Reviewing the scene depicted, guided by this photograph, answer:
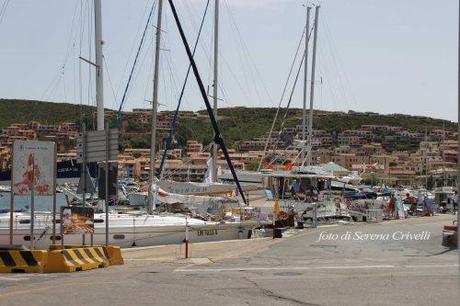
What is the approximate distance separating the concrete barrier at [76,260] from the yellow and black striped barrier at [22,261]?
169mm

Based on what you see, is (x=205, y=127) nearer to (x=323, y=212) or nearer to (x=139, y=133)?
(x=139, y=133)

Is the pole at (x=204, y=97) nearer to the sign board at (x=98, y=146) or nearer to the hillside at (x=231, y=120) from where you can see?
the sign board at (x=98, y=146)

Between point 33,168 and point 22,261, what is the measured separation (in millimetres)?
2081

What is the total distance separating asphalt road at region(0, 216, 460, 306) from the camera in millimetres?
10836

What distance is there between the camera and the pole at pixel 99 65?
82.3 feet

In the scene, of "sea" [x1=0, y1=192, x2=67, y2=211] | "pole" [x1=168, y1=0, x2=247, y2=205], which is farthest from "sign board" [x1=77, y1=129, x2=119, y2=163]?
"pole" [x1=168, y1=0, x2=247, y2=205]

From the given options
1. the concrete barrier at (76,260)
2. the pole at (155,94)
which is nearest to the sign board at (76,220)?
the concrete barrier at (76,260)

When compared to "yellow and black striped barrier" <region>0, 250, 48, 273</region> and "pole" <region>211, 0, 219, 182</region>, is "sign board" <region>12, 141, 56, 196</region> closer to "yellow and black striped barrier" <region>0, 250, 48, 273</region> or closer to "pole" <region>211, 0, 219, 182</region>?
"yellow and black striped barrier" <region>0, 250, 48, 273</region>

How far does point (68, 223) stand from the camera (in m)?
16.9

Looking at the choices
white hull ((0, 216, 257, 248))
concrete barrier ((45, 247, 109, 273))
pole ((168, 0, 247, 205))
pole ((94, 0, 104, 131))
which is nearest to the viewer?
concrete barrier ((45, 247, 109, 273))

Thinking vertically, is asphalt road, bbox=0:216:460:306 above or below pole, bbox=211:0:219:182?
below

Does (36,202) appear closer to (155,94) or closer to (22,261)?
(155,94)

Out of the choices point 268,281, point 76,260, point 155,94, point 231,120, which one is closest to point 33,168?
point 76,260

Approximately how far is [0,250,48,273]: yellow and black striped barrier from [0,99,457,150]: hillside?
67.4 meters
